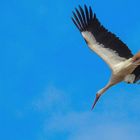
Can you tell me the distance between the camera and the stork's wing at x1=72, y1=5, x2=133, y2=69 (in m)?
40.2

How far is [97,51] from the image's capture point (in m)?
41.1

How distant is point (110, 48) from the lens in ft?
134

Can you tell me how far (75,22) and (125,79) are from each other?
2.58 metres

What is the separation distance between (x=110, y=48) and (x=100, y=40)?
1.47 feet

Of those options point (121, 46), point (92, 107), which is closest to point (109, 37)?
point (121, 46)

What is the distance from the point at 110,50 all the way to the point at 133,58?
Answer: 3.15ft

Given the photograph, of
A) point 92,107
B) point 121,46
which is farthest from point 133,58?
point 92,107

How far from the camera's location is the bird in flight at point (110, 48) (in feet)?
132

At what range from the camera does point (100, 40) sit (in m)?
40.6

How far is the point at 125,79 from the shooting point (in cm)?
4138

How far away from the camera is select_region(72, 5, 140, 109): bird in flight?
4025cm

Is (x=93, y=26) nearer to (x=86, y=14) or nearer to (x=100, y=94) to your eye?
(x=86, y=14)

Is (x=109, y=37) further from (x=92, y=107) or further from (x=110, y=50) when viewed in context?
(x=92, y=107)

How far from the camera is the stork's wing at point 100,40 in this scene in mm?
40250
